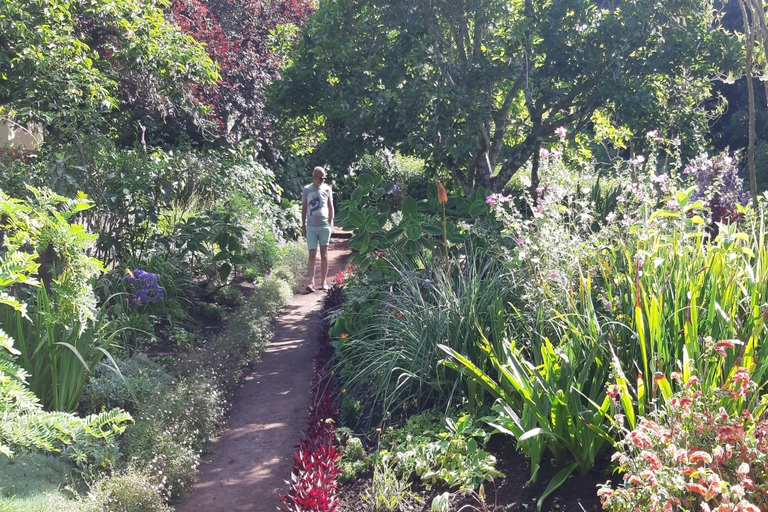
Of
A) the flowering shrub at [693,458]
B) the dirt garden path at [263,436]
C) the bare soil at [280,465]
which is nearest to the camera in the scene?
the flowering shrub at [693,458]

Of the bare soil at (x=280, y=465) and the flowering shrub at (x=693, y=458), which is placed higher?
the flowering shrub at (x=693, y=458)

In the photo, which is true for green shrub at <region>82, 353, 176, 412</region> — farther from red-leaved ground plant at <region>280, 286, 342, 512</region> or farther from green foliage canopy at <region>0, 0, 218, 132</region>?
green foliage canopy at <region>0, 0, 218, 132</region>

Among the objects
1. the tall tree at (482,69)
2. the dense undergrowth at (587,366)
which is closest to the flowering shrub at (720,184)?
the tall tree at (482,69)

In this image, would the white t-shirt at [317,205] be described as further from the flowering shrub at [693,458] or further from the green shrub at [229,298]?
the flowering shrub at [693,458]

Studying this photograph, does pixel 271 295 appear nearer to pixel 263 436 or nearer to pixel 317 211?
pixel 317 211

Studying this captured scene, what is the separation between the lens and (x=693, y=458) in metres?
1.95

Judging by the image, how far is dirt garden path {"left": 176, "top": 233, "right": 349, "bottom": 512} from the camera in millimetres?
3705

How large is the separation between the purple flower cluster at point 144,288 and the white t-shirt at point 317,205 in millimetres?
2768

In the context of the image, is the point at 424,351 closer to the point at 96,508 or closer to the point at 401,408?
the point at 401,408

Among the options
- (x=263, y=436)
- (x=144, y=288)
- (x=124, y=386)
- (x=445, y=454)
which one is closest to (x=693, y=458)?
(x=445, y=454)

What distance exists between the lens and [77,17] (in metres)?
7.87

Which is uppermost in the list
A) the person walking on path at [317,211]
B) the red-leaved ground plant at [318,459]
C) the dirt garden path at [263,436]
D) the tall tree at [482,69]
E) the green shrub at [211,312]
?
the tall tree at [482,69]

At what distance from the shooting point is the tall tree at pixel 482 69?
687 centimetres

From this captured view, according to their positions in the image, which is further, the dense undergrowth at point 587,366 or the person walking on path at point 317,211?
the person walking on path at point 317,211
